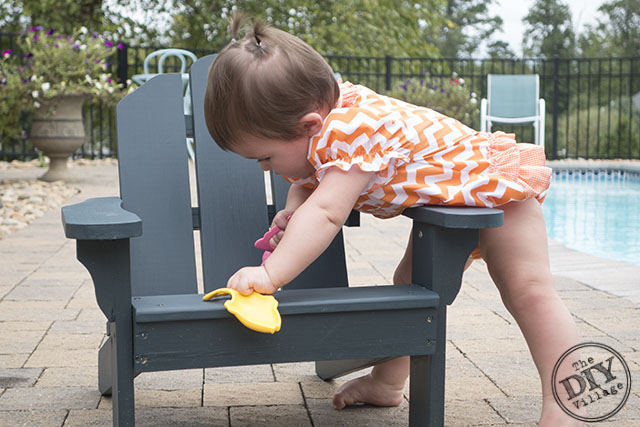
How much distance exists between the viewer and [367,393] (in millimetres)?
1938

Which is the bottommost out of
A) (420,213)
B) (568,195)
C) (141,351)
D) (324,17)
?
(568,195)

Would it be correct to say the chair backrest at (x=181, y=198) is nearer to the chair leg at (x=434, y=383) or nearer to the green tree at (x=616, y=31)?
the chair leg at (x=434, y=383)

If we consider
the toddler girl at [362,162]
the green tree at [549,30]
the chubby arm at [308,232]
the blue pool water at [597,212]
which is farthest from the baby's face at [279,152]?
the green tree at [549,30]

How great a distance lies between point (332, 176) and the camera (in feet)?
4.85

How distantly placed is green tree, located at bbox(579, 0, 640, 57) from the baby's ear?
91.0ft

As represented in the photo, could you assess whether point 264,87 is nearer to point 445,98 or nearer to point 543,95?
point 445,98

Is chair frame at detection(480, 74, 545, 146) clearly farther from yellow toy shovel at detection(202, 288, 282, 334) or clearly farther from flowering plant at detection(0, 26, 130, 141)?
yellow toy shovel at detection(202, 288, 282, 334)

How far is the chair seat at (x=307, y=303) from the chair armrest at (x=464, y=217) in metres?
0.15

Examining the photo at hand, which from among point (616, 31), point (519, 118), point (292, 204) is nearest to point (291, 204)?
point (292, 204)

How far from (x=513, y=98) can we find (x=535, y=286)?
32.3 ft

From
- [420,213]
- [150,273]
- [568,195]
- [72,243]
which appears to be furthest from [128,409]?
[568,195]

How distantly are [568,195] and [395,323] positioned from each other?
7578 millimetres

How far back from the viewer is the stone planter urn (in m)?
7.48

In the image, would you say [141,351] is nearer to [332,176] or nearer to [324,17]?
[332,176]
